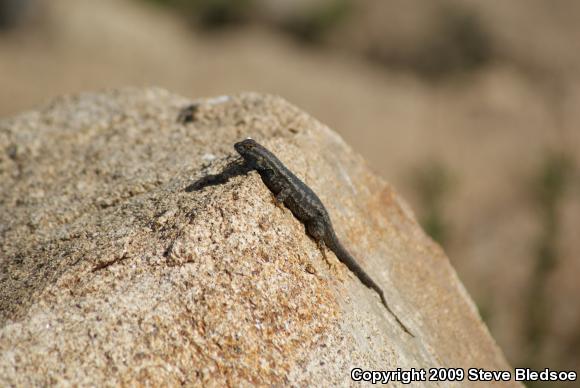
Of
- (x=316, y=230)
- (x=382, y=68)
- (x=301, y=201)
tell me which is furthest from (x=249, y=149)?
(x=382, y=68)

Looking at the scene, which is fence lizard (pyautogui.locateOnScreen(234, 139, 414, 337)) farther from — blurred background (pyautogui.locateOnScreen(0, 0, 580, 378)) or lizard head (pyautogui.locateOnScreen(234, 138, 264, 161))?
blurred background (pyautogui.locateOnScreen(0, 0, 580, 378))

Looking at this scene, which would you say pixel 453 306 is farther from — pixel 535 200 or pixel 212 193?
pixel 535 200

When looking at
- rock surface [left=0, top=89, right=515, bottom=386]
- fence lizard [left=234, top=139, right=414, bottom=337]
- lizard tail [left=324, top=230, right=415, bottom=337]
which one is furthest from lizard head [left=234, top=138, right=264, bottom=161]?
lizard tail [left=324, top=230, right=415, bottom=337]

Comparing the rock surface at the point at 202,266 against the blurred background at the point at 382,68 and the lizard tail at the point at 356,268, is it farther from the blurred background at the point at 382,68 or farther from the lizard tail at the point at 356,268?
the blurred background at the point at 382,68

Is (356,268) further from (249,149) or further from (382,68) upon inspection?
(382,68)

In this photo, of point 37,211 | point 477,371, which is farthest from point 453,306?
point 37,211

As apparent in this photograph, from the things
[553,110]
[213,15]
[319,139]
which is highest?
[213,15]
